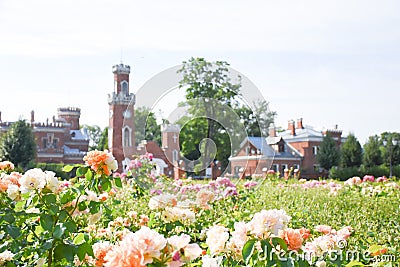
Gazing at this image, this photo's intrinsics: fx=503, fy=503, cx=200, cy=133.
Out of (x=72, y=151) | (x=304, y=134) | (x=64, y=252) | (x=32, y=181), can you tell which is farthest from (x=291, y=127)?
(x=64, y=252)

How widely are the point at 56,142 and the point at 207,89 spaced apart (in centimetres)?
3472

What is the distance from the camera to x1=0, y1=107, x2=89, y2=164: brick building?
3709cm

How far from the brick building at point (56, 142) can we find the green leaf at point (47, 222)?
34.7 m

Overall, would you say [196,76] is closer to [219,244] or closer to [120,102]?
[219,244]

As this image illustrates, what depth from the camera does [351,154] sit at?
1373 inches

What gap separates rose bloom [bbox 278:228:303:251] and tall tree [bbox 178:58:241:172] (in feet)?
11.3

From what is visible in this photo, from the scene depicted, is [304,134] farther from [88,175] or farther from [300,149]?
[88,175]

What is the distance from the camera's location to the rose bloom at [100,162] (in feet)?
7.04

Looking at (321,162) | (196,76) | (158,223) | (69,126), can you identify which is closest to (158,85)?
(196,76)

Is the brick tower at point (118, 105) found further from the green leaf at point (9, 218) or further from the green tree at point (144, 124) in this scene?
the green leaf at point (9, 218)

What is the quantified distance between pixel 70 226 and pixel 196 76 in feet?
12.0

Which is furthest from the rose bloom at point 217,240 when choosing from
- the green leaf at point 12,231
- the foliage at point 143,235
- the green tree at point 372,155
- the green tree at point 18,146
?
the green tree at point 372,155

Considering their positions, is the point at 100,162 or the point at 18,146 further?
the point at 18,146

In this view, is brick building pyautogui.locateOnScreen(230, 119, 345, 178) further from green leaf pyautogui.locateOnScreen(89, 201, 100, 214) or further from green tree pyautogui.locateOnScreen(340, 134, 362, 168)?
green leaf pyautogui.locateOnScreen(89, 201, 100, 214)
